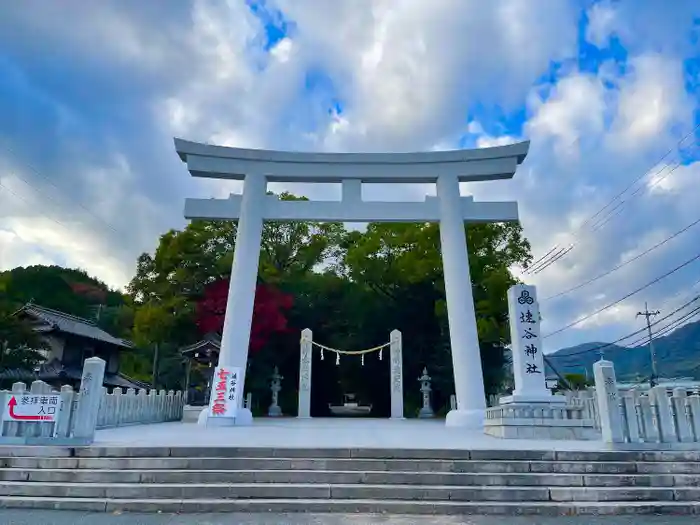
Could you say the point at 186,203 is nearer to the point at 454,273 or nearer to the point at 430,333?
the point at 454,273

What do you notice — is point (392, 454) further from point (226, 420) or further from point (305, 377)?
point (305, 377)

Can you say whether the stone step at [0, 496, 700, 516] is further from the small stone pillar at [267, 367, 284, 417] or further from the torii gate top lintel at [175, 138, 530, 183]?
the small stone pillar at [267, 367, 284, 417]

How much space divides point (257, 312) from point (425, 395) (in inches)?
259

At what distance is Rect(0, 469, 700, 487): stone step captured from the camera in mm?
4824

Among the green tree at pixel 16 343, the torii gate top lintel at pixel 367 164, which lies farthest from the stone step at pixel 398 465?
the green tree at pixel 16 343

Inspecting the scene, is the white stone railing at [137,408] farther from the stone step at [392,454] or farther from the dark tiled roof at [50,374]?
the dark tiled roof at [50,374]

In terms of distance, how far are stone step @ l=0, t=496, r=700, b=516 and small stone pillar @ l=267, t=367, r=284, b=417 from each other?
1257cm

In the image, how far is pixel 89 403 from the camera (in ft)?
20.0

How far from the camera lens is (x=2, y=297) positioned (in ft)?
53.6

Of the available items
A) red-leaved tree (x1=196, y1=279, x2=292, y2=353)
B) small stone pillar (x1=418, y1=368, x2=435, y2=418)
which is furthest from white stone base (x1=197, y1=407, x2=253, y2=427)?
small stone pillar (x1=418, y1=368, x2=435, y2=418)

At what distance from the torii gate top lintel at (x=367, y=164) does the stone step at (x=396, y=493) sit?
28.6 ft

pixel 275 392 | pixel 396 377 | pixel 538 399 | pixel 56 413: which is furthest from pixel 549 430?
pixel 275 392

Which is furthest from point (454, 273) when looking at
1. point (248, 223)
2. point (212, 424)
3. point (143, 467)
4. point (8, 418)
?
point (8, 418)

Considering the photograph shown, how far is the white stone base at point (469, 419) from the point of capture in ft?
33.9
